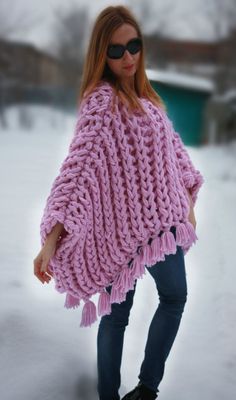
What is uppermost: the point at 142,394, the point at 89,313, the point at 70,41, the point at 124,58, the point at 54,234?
the point at 70,41

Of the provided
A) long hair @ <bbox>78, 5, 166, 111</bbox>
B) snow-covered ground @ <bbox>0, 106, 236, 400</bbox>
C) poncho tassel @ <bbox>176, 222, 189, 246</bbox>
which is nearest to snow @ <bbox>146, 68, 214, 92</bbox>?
snow-covered ground @ <bbox>0, 106, 236, 400</bbox>

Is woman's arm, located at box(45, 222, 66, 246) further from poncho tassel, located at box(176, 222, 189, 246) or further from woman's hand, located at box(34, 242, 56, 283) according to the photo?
poncho tassel, located at box(176, 222, 189, 246)

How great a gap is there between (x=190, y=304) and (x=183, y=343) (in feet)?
1.27

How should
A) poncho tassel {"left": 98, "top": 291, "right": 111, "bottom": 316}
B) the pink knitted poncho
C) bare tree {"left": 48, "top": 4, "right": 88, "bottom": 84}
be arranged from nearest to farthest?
the pink knitted poncho < poncho tassel {"left": 98, "top": 291, "right": 111, "bottom": 316} < bare tree {"left": 48, "top": 4, "right": 88, "bottom": 84}

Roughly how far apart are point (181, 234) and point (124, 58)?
510 millimetres

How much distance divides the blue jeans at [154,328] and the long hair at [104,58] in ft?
1.36

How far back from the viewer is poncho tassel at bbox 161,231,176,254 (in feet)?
4.09

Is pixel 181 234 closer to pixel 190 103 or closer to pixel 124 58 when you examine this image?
pixel 124 58

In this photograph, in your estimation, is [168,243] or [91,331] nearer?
[168,243]

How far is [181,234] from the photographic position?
128 centimetres

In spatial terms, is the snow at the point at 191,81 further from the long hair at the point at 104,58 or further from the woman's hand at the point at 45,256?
the woman's hand at the point at 45,256

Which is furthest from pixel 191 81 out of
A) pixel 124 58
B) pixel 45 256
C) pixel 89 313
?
pixel 45 256

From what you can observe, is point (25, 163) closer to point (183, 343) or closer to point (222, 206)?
point (222, 206)

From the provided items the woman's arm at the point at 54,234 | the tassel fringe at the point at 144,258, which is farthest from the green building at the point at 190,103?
the woman's arm at the point at 54,234
